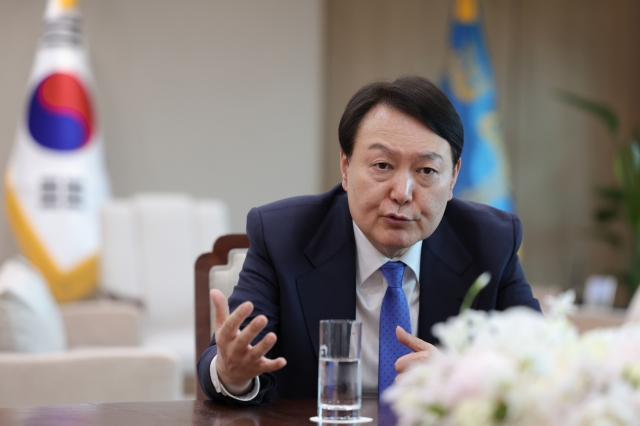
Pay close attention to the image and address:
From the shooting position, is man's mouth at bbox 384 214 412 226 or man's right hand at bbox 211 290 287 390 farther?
man's mouth at bbox 384 214 412 226

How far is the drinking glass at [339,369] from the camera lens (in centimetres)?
106

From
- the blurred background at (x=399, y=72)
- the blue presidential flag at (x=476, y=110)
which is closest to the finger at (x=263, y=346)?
Result: the blue presidential flag at (x=476, y=110)

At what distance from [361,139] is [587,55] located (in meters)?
4.70

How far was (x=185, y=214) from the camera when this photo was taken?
435 cm

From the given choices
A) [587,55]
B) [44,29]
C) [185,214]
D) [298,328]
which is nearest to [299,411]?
[298,328]

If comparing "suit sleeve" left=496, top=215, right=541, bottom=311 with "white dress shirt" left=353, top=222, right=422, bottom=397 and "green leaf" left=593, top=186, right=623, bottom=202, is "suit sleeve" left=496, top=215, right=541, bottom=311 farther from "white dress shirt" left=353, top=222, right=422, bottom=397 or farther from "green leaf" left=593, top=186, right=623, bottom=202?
"green leaf" left=593, top=186, right=623, bottom=202

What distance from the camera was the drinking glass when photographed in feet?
3.48

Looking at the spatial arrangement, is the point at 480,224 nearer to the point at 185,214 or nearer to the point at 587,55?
the point at 185,214

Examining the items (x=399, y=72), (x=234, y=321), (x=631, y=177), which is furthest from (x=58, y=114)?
(x=234, y=321)

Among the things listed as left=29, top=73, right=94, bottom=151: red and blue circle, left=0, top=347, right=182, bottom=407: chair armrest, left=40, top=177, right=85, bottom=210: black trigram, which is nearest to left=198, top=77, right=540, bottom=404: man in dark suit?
left=0, top=347, right=182, bottom=407: chair armrest

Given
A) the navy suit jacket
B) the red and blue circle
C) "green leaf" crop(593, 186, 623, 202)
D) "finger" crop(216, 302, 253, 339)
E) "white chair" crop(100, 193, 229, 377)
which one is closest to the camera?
"finger" crop(216, 302, 253, 339)

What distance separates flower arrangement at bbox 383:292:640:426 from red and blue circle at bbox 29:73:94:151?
4.03 meters

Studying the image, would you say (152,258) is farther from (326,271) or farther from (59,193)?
(326,271)

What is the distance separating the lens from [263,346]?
3.95 ft
